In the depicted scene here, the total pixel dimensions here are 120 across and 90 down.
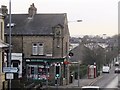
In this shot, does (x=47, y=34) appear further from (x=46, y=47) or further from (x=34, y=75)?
(x=34, y=75)

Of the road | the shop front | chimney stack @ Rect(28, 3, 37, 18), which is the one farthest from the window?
the road

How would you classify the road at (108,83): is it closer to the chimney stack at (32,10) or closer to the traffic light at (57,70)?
the traffic light at (57,70)

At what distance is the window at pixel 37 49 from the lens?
54250mm

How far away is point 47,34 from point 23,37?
3247mm

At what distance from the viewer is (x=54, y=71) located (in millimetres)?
53875

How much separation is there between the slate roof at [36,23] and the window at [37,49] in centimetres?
157

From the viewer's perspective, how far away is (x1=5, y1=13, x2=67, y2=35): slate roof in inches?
2156

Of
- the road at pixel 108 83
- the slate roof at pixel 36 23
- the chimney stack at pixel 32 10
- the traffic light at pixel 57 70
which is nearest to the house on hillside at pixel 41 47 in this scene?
the slate roof at pixel 36 23

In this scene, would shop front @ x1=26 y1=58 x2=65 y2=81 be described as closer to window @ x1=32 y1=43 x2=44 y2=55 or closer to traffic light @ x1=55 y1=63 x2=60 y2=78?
traffic light @ x1=55 y1=63 x2=60 y2=78

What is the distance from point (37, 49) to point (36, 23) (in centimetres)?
424

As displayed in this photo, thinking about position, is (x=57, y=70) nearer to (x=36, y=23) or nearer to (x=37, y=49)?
(x=37, y=49)

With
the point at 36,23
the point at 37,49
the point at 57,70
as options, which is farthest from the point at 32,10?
the point at 57,70

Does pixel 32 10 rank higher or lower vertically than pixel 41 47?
higher

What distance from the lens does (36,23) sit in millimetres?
56562
